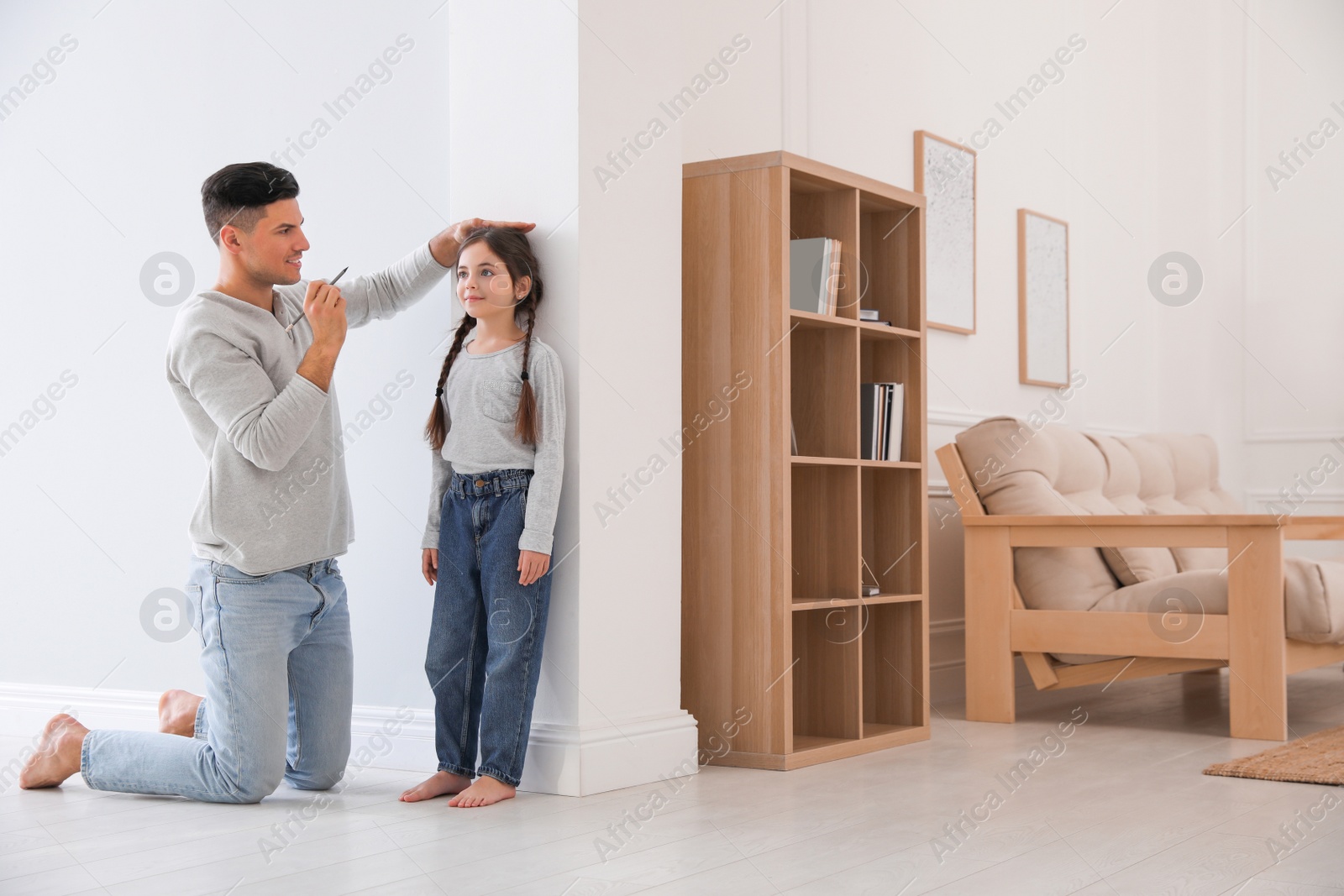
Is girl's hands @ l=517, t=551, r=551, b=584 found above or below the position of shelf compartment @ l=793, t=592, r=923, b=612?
above

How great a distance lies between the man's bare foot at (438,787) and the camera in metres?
2.51

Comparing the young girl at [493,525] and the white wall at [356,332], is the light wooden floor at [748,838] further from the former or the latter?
the white wall at [356,332]

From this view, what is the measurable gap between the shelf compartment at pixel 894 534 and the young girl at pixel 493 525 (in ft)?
3.72

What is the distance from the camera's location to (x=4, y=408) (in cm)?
362

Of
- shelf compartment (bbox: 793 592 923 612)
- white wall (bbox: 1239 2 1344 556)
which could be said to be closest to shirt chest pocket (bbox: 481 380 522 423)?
shelf compartment (bbox: 793 592 923 612)

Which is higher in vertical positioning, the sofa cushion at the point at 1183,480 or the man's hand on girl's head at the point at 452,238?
the man's hand on girl's head at the point at 452,238

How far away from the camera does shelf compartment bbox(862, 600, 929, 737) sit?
340 centimetres

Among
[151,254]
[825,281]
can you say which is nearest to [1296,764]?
[825,281]

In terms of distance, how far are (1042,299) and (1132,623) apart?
1.73 meters

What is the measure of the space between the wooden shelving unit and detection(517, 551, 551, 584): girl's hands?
0.60 m

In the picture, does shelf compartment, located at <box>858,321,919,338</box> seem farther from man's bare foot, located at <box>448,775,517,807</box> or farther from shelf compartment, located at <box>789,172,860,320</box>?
man's bare foot, located at <box>448,775,517,807</box>

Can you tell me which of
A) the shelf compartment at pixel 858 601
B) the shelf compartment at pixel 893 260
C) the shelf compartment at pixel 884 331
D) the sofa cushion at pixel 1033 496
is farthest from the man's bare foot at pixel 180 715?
the sofa cushion at pixel 1033 496

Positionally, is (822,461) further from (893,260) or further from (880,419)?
(893,260)

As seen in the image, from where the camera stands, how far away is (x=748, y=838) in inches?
86.4
